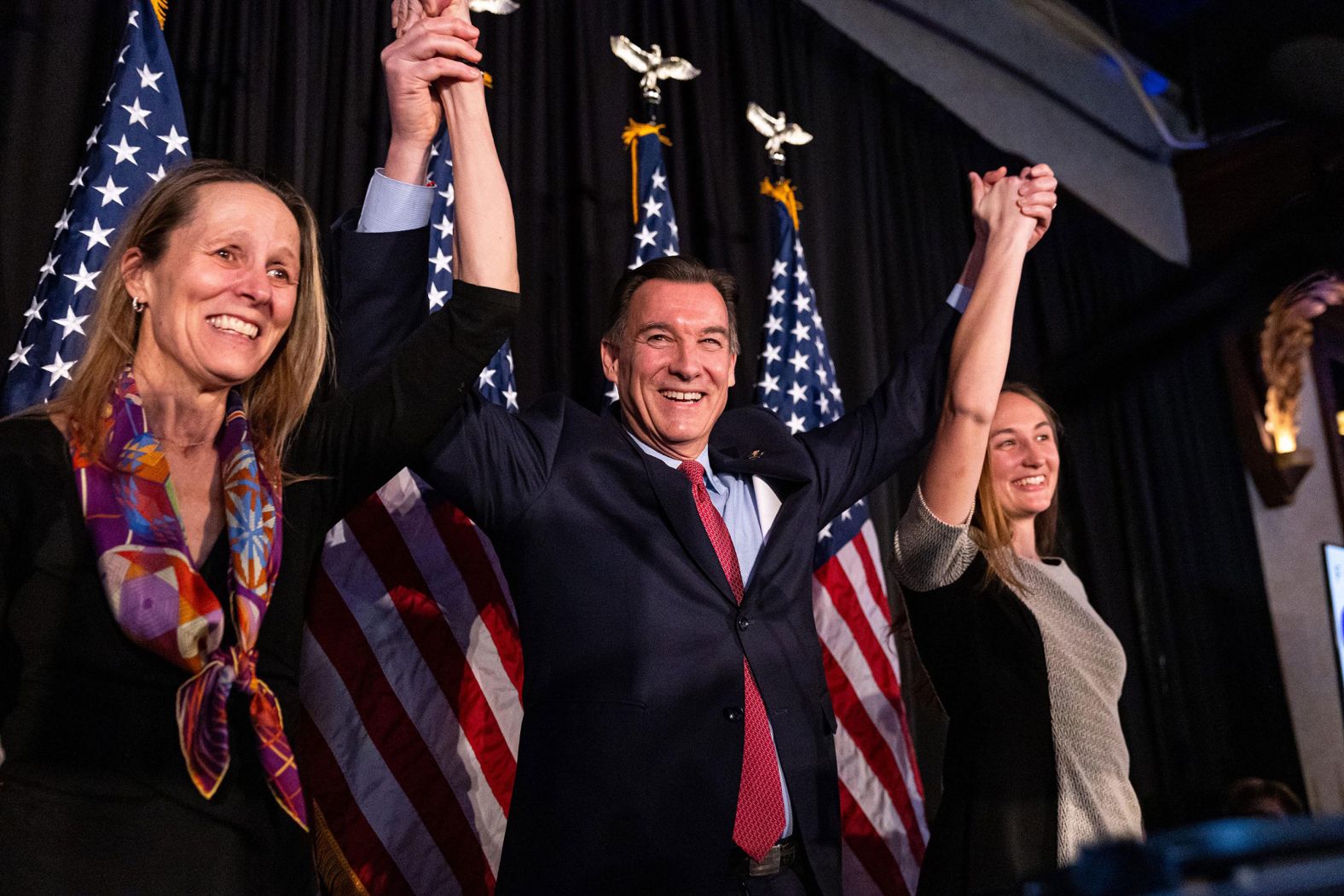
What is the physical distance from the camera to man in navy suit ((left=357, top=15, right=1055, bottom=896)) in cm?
149

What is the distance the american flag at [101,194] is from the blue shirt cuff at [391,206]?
1.96 feet

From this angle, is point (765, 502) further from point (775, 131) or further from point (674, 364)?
point (775, 131)

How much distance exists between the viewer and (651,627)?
62.7 inches

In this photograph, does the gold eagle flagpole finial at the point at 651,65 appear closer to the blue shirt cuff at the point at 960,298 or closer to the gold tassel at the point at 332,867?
the blue shirt cuff at the point at 960,298

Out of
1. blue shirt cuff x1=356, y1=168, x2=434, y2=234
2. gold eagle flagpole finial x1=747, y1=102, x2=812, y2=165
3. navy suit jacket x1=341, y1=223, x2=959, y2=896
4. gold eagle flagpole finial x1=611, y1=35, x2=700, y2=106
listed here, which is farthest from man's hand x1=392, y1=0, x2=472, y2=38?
gold eagle flagpole finial x1=747, y1=102, x2=812, y2=165

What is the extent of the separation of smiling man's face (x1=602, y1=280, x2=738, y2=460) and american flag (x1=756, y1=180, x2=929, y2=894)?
96 centimetres

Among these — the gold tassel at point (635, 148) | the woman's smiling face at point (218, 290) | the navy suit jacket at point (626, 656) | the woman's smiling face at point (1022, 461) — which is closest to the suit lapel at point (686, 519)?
the navy suit jacket at point (626, 656)

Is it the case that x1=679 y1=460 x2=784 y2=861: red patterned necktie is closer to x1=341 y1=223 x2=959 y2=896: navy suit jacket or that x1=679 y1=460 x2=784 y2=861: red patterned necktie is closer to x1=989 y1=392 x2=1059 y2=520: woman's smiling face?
x1=341 y1=223 x2=959 y2=896: navy suit jacket

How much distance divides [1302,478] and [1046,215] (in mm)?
4182

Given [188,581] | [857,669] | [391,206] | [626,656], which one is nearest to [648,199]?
[857,669]

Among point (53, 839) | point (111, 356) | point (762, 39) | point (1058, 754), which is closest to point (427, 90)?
point (111, 356)

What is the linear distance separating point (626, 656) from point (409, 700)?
0.78 m

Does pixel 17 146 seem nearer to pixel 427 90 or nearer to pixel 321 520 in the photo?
pixel 427 90

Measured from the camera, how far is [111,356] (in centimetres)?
139
